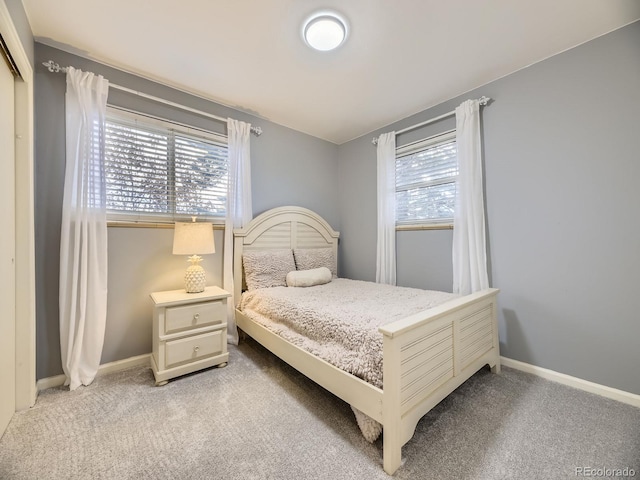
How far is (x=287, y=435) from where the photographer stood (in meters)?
1.38

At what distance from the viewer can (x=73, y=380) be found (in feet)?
5.87

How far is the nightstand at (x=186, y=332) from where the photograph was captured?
6.17 ft

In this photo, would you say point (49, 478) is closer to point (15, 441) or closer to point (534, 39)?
point (15, 441)

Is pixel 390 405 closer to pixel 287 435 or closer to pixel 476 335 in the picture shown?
pixel 287 435

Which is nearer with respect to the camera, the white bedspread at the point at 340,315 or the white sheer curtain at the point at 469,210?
the white bedspread at the point at 340,315

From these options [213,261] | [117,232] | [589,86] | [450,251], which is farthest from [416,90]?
[117,232]

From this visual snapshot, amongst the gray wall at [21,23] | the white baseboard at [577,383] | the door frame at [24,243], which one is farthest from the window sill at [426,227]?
the gray wall at [21,23]

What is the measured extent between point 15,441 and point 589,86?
4066 millimetres

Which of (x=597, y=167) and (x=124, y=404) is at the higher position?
(x=597, y=167)

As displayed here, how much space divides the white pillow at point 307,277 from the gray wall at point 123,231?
72 centimetres

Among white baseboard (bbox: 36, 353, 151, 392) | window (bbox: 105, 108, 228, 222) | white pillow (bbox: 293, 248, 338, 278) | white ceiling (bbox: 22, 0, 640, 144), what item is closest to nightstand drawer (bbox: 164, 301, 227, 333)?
white baseboard (bbox: 36, 353, 151, 392)

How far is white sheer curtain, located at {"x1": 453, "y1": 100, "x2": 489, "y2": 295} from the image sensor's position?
2.22 metres

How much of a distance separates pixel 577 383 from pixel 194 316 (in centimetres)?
Result: 286

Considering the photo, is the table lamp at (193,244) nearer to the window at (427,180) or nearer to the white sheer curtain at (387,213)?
the white sheer curtain at (387,213)
